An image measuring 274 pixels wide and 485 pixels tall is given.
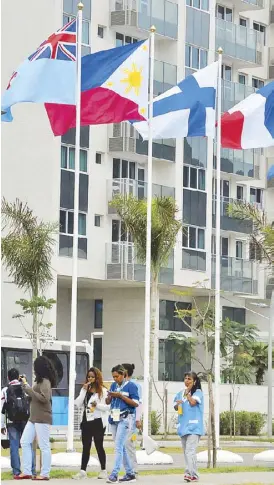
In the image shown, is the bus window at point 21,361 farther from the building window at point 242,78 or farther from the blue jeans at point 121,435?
the building window at point 242,78

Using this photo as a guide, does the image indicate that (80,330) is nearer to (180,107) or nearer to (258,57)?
(258,57)

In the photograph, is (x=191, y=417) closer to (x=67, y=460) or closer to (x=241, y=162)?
(x=67, y=460)

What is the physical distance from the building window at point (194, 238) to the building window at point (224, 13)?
35.9ft

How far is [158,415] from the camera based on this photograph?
55.2m

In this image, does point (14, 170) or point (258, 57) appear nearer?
point (14, 170)

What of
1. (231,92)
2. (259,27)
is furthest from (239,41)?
(259,27)

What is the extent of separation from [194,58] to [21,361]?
88.8 ft

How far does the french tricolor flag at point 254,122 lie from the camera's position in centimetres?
3319

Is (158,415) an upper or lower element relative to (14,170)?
lower

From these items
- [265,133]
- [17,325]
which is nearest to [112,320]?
[17,325]

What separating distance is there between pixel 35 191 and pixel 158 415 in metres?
10.6

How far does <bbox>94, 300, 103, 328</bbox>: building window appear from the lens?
6569 centimetres

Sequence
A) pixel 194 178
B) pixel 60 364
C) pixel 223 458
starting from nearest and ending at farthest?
pixel 223 458 → pixel 60 364 → pixel 194 178

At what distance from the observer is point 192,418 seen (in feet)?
78.0
